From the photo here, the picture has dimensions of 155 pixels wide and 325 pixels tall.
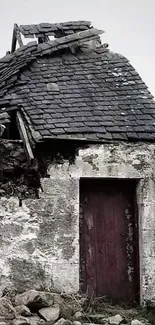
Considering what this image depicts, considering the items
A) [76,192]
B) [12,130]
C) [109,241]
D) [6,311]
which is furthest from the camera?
[12,130]

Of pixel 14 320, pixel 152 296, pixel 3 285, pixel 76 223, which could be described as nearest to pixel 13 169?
pixel 76 223

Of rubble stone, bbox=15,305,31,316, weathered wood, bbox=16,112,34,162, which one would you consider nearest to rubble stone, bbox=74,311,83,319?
rubble stone, bbox=15,305,31,316

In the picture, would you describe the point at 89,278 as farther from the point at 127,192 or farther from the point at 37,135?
the point at 37,135

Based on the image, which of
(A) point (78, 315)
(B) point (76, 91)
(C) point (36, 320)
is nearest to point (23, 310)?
(C) point (36, 320)

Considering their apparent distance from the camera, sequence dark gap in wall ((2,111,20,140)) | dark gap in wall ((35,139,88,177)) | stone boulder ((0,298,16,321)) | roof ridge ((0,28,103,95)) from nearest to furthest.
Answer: stone boulder ((0,298,16,321)) → dark gap in wall ((35,139,88,177)) → dark gap in wall ((2,111,20,140)) → roof ridge ((0,28,103,95))

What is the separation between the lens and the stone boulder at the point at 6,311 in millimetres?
6320

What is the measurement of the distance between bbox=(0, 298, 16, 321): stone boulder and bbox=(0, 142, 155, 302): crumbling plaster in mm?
978

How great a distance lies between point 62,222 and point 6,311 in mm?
1906

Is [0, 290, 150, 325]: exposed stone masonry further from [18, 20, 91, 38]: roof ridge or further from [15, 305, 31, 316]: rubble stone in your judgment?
[18, 20, 91, 38]: roof ridge

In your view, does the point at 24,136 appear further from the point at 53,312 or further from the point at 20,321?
the point at 20,321

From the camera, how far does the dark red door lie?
8.12 m

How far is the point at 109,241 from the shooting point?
823cm

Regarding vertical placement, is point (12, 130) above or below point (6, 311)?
above

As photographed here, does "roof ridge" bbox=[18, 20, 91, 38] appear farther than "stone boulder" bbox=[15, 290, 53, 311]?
Yes
